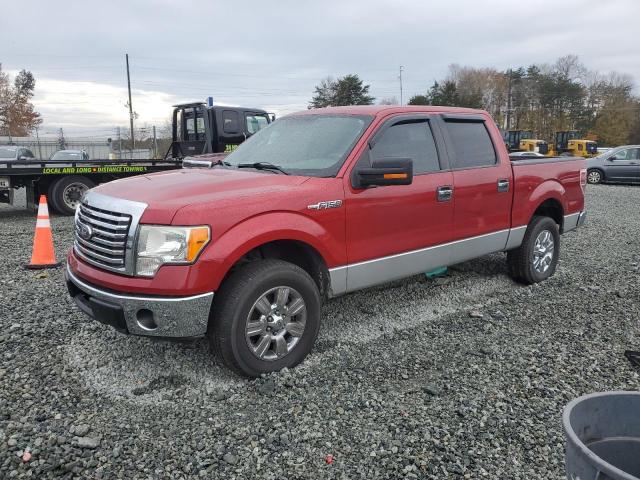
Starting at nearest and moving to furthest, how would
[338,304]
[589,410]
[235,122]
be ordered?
[589,410], [338,304], [235,122]

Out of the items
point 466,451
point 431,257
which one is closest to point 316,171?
point 431,257

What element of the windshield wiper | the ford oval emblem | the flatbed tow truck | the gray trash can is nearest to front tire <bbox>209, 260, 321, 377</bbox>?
the windshield wiper

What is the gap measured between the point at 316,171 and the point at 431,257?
4.65 ft

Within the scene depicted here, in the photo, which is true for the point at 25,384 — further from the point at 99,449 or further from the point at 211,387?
the point at 211,387

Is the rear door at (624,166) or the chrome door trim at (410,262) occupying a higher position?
the rear door at (624,166)

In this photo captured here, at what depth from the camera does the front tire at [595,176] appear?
20.5 m

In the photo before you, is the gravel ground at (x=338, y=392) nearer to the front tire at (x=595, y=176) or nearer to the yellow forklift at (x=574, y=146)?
the front tire at (x=595, y=176)

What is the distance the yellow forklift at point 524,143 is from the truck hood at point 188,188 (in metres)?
33.8

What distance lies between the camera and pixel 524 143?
38.3 metres

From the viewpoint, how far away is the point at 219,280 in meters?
3.26

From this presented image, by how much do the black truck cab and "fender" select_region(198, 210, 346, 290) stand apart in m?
8.91

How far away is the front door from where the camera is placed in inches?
157

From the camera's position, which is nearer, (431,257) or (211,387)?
(211,387)

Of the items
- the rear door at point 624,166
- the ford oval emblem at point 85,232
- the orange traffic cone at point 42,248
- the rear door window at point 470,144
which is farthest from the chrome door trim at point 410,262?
the rear door at point 624,166
